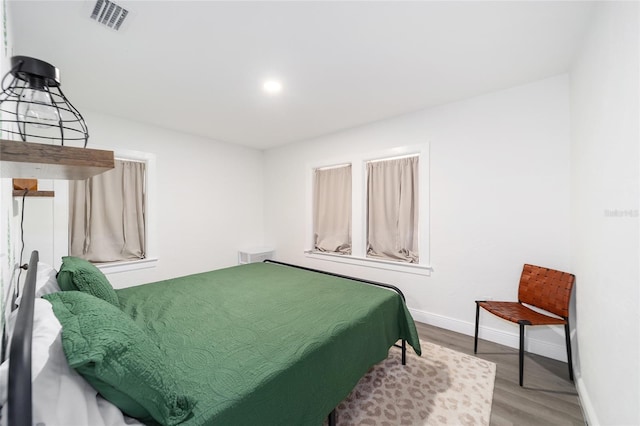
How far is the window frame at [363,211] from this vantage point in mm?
2975

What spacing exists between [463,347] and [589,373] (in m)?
0.94

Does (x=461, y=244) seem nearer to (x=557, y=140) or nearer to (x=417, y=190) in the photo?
(x=417, y=190)

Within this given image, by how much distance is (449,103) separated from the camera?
2809mm

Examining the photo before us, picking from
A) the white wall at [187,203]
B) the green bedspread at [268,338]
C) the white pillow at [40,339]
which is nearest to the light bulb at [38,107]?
the white pillow at [40,339]

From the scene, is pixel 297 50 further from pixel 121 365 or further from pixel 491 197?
pixel 491 197

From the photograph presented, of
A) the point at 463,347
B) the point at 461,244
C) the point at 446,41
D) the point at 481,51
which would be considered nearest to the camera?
the point at 446,41

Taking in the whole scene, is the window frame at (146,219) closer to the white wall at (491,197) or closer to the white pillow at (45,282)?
the white pillow at (45,282)

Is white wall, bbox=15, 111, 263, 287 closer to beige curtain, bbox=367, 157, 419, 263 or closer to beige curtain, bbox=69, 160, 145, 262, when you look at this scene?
beige curtain, bbox=69, 160, 145, 262

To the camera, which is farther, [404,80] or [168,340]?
[404,80]

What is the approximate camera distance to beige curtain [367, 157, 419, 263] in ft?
10.4

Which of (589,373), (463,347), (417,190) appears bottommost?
(463,347)

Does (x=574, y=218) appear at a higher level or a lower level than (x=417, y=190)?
lower

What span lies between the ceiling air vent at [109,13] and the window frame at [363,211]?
2.67 m

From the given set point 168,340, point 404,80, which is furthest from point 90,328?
point 404,80
